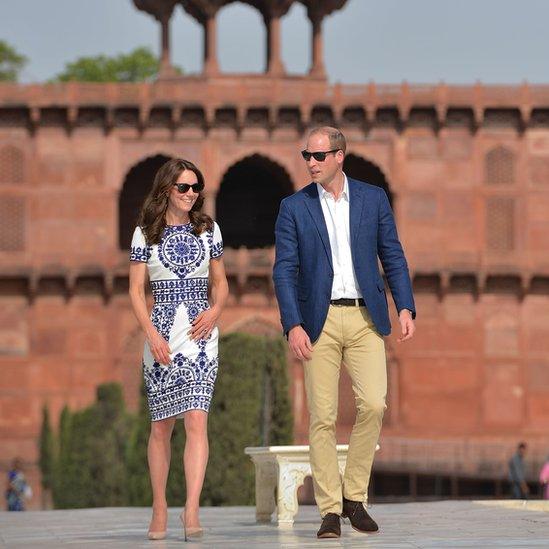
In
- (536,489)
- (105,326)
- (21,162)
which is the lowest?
(536,489)

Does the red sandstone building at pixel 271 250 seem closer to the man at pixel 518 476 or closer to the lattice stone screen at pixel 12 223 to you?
the lattice stone screen at pixel 12 223

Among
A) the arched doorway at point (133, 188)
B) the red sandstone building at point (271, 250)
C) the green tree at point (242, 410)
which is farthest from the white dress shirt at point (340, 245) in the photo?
the arched doorway at point (133, 188)

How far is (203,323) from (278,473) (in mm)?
2150

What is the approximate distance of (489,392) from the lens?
126 ft

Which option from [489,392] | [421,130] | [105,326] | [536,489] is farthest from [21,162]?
[536,489]

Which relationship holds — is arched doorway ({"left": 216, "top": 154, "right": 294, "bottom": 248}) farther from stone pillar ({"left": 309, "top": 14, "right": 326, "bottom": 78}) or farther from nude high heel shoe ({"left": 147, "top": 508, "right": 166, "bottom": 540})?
nude high heel shoe ({"left": 147, "top": 508, "right": 166, "bottom": 540})

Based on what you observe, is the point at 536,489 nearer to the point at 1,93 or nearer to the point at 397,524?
the point at 1,93

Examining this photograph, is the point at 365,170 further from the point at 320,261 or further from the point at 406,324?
the point at 406,324

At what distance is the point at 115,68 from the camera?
6750 centimetres

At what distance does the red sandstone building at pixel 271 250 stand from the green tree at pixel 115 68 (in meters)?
27.2

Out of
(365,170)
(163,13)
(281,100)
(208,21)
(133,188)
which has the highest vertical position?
(163,13)

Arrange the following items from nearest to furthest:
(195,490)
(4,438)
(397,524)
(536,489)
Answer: (195,490) → (397,524) → (536,489) → (4,438)

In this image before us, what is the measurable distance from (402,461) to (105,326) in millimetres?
7709

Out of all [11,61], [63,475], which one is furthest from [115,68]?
[63,475]
